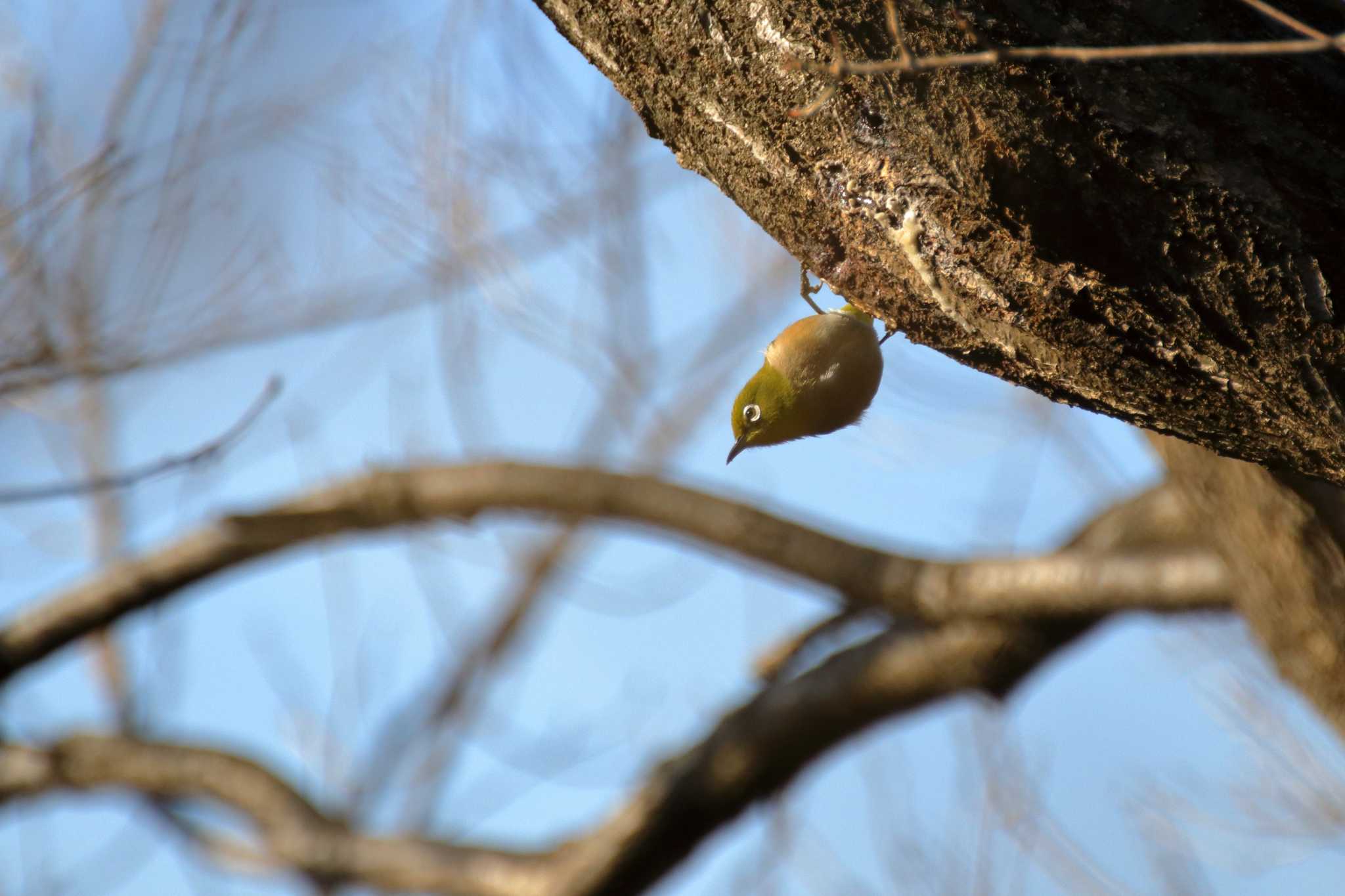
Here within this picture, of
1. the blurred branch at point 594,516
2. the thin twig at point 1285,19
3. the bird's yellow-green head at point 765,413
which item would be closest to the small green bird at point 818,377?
the bird's yellow-green head at point 765,413

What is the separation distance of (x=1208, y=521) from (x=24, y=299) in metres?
3.56

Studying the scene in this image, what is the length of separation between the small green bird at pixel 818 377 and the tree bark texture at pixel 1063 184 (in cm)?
134

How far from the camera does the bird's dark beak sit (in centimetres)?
380

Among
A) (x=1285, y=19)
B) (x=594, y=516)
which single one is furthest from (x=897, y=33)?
(x=594, y=516)

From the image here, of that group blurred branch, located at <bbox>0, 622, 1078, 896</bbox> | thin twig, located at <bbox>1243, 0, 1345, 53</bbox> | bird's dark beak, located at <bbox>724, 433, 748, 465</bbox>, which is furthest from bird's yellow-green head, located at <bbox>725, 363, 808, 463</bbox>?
thin twig, located at <bbox>1243, 0, 1345, 53</bbox>

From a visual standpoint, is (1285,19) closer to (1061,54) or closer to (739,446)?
(1061,54)

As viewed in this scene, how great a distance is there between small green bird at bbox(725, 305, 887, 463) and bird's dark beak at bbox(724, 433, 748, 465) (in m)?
0.13

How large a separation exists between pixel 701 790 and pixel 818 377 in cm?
238

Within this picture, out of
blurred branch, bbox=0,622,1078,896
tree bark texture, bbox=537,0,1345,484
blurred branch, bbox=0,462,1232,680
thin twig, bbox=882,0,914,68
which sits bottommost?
blurred branch, bbox=0,622,1078,896

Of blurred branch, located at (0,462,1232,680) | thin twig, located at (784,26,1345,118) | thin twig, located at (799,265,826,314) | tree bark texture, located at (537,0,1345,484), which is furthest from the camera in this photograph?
blurred branch, located at (0,462,1232,680)

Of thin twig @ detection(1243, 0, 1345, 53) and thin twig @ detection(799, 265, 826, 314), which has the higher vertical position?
thin twig @ detection(1243, 0, 1345, 53)

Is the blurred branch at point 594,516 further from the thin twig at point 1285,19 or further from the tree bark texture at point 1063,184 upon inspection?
the thin twig at point 1285,19

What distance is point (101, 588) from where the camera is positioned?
5.27 meters

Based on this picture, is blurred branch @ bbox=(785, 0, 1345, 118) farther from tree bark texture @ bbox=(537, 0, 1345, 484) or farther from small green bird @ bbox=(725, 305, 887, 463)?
small green bird @ bbox=(725, 305, 887, 463)
